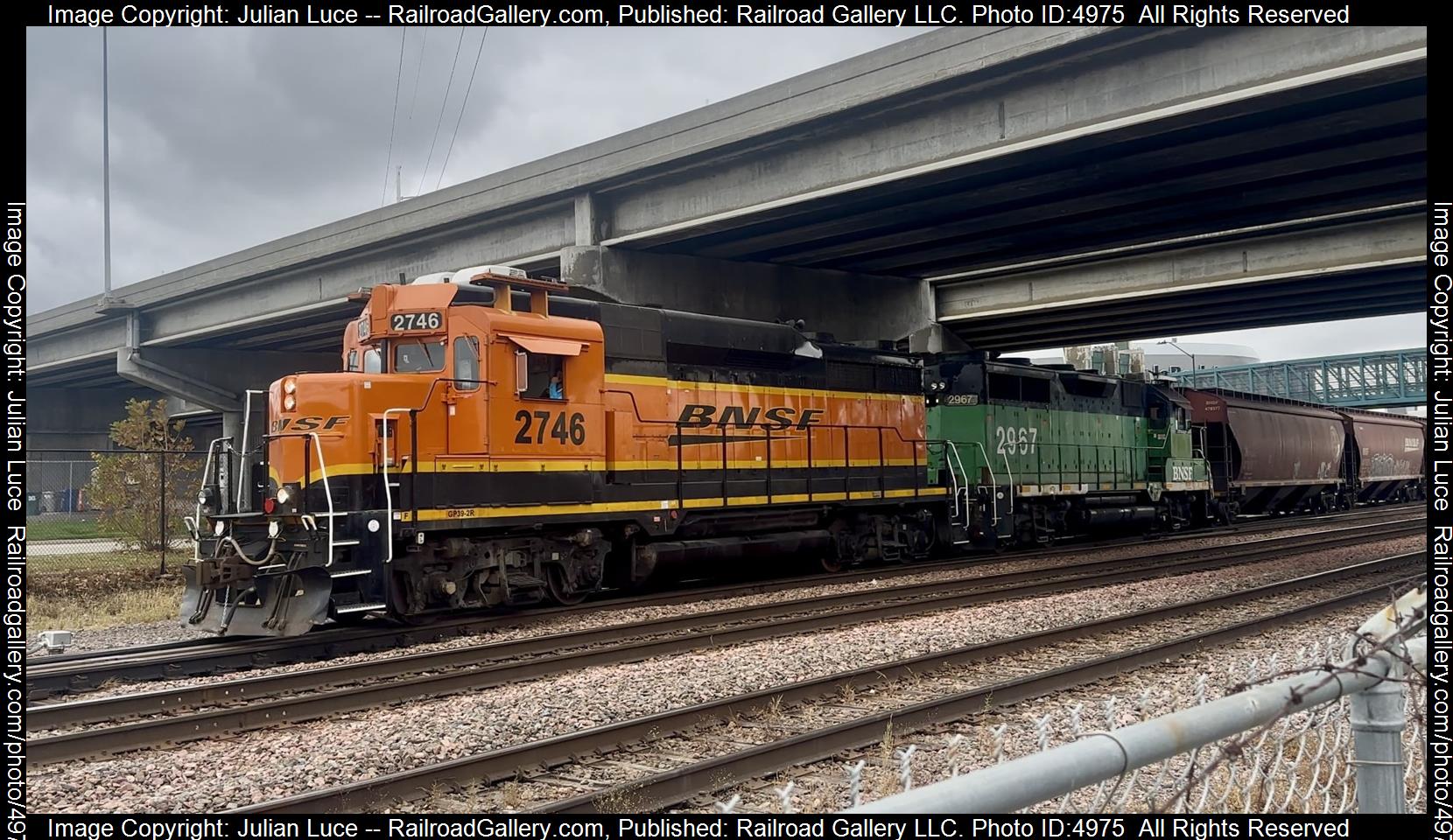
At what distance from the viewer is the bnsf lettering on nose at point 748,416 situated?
47.3ft

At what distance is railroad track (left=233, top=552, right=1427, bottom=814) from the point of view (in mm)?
5551

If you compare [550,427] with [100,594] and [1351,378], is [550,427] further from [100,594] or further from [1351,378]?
[1351,378]

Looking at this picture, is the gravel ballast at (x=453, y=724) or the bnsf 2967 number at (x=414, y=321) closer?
the gravel ballast at (x=453, y=724)

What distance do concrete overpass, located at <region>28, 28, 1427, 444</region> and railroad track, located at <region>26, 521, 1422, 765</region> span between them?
6.42 meters

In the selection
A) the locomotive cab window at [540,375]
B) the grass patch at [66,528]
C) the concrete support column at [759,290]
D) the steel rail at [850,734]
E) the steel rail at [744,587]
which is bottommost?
the grass patch at [66,528]

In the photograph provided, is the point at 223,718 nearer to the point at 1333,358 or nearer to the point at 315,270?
the point at 315,270

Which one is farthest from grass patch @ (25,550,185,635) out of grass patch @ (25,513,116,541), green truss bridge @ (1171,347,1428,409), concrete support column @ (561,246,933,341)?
green truss bridge @ (1171,347,1428,409)

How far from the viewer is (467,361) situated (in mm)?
11672

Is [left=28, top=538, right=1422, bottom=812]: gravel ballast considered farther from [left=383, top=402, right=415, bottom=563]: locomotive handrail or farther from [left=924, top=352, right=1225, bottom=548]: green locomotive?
[left=924, top=352, right=1225, bottom=548]: green locomotive

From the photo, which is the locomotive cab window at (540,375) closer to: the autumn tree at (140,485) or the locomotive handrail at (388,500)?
the locomotive handrail at (388,500)

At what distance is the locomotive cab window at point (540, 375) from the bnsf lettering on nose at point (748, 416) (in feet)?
7.07

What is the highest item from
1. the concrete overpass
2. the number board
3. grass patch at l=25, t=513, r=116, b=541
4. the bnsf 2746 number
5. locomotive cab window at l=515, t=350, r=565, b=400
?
the concrete overpass

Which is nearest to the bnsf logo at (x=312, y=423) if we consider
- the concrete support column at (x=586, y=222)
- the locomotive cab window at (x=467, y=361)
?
the locomotive cab window at (x=467, y=361)

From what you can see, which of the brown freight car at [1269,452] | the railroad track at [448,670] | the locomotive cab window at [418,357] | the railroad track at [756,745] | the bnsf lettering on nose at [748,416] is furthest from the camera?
the brown freight car at [1269,452]
